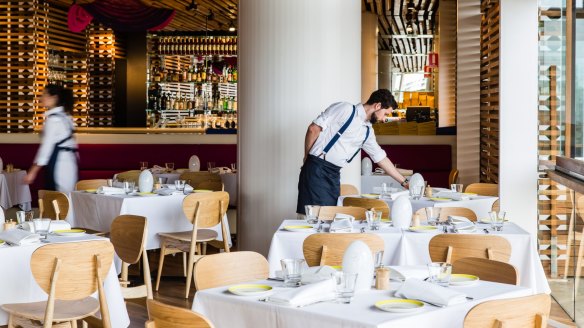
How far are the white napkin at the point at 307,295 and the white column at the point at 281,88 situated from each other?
170 inches

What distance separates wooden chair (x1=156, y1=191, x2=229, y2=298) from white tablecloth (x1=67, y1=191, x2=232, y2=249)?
80 millimetres

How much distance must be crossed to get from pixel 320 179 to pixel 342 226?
142cm

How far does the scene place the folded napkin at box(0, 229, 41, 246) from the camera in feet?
15.5

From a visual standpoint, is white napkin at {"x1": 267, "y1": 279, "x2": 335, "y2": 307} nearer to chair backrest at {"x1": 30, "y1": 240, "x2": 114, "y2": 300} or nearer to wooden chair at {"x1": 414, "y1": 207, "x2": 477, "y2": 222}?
chair backrest at {"x1": 30, "y1": 240, "x2": 114, "y2": 300}

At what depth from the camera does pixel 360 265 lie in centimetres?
348

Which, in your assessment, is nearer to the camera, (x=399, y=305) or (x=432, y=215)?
(x=399, y=305)

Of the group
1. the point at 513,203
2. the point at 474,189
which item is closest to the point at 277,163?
the point at 474,189

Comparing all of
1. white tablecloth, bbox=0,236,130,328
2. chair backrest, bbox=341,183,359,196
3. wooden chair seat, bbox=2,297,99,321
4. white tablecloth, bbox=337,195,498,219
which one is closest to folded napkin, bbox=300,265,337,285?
wooden chair seat, bbox=2,297,99,321

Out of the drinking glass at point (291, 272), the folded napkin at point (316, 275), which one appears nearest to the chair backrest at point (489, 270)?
the folded napkin at point (316, 275)

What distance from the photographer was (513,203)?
824 centimetres

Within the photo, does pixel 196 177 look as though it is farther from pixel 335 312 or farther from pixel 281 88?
pixel 335 312

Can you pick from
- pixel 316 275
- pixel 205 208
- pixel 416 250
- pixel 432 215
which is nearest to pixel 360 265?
pixel 316 275

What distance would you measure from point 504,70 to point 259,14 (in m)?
2.42

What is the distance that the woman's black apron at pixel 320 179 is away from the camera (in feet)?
21.4
